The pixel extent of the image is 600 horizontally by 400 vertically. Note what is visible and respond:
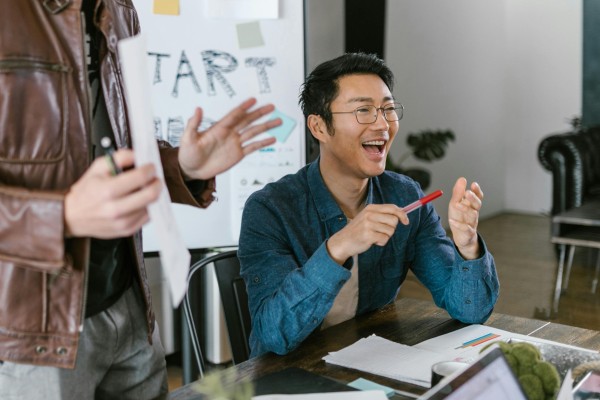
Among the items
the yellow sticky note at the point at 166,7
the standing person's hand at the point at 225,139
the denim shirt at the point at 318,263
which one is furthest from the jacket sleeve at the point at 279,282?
the yellow sticky note at the point at 166,7

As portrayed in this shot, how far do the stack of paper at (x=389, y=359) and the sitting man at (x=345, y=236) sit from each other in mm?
109

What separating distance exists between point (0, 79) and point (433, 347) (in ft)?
3.08

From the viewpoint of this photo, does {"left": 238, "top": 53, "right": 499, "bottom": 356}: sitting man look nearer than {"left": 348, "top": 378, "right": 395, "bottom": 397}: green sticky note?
No

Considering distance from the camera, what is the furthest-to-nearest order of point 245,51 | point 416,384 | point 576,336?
point 245,51, point 576,336, point 416,384

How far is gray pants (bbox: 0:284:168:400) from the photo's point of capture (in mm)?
1139

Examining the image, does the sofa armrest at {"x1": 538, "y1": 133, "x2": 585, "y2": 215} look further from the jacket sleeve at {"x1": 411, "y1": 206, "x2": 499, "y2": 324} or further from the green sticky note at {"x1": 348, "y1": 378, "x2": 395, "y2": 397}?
the green sticky note at {"x1": 348, "y1": 378, "x2": 395, "y2": 397}

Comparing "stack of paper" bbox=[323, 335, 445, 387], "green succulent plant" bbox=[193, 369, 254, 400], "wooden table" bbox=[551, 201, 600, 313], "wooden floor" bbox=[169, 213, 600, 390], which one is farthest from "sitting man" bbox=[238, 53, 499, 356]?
"wooden table" bbox=[551, 201, 600, 313]

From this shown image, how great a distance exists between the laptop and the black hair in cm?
99

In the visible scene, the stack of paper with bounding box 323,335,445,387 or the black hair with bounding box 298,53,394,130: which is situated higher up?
the black hair with bounding box 298,53,394,130

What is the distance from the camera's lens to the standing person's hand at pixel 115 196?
→ 2.58 feet

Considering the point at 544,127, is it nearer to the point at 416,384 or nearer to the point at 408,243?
the point at 408,243

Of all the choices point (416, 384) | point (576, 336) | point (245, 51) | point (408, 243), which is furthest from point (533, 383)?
point (245, 51)

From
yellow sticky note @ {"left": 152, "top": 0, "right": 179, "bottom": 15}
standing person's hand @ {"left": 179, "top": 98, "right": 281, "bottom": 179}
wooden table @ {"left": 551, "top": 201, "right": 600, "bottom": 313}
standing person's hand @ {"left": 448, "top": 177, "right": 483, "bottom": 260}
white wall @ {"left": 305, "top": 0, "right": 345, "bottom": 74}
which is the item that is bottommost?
wooden table @ {"left": 551, "top": 201, "right": 600, "bottom": 313}

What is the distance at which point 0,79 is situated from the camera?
105 centimetres
